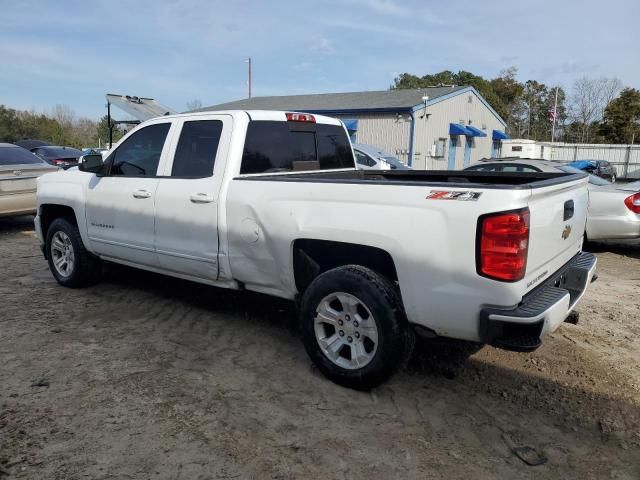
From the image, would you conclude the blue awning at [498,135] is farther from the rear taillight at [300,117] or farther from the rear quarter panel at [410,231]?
the rear quarter panel at [410,231]

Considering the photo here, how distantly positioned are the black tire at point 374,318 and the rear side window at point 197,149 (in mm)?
1493

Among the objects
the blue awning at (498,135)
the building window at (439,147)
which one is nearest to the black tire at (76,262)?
the building window at (439,147)

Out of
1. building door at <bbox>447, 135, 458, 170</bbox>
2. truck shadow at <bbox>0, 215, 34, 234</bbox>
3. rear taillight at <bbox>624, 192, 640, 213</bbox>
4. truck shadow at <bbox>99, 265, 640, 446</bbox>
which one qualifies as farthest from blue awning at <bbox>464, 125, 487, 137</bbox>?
truck shadow at <bbox>99, 265, 640, 446</bbox>

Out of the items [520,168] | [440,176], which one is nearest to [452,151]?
[520,168]

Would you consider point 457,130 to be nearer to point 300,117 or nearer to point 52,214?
point 300,117

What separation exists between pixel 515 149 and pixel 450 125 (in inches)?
313

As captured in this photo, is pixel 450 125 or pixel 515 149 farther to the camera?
pixel 515 149

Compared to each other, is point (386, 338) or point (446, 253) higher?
point (446, 253)

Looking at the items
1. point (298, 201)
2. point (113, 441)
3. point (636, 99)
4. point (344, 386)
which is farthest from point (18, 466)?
point (636, 99)

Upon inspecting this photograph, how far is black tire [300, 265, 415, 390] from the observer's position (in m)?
3.39

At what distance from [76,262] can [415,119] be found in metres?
22.2

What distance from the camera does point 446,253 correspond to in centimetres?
313

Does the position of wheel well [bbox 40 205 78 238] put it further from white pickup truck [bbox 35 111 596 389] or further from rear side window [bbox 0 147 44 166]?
rear side window [bbox 0 147 44 166]

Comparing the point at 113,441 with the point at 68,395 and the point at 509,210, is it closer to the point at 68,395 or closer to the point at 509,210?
the point at 68,395
